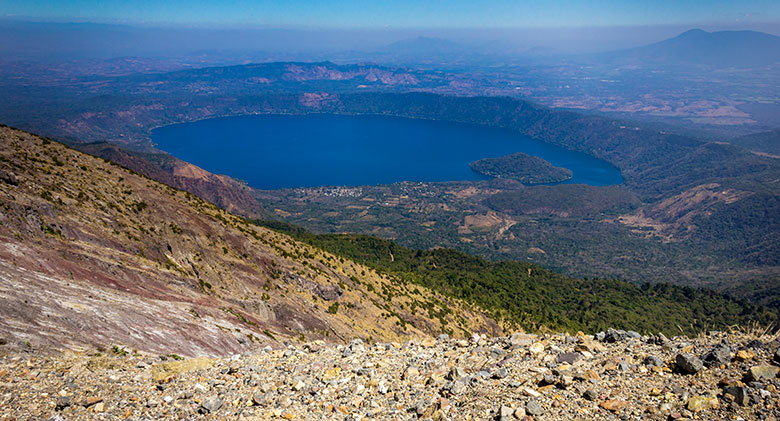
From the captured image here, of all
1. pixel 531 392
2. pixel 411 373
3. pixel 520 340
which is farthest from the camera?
pixel 520 340

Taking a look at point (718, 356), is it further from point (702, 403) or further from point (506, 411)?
point (506, 411)

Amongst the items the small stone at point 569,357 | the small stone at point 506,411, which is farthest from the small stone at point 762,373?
the small stone at point 506,411

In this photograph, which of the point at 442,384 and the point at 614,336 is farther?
the point at 614,336

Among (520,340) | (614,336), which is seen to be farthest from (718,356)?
(520,340)

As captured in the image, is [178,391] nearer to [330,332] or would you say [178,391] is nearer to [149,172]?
[330,332]

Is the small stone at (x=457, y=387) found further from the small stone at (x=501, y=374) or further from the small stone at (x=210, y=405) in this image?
the small stone at (x=210, y=405)

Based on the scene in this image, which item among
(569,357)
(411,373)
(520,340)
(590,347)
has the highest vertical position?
(569,357)

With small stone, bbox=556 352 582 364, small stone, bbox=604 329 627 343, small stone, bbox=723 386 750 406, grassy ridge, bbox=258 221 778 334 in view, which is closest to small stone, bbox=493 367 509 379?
small stone, bbox=556 352 582 364
